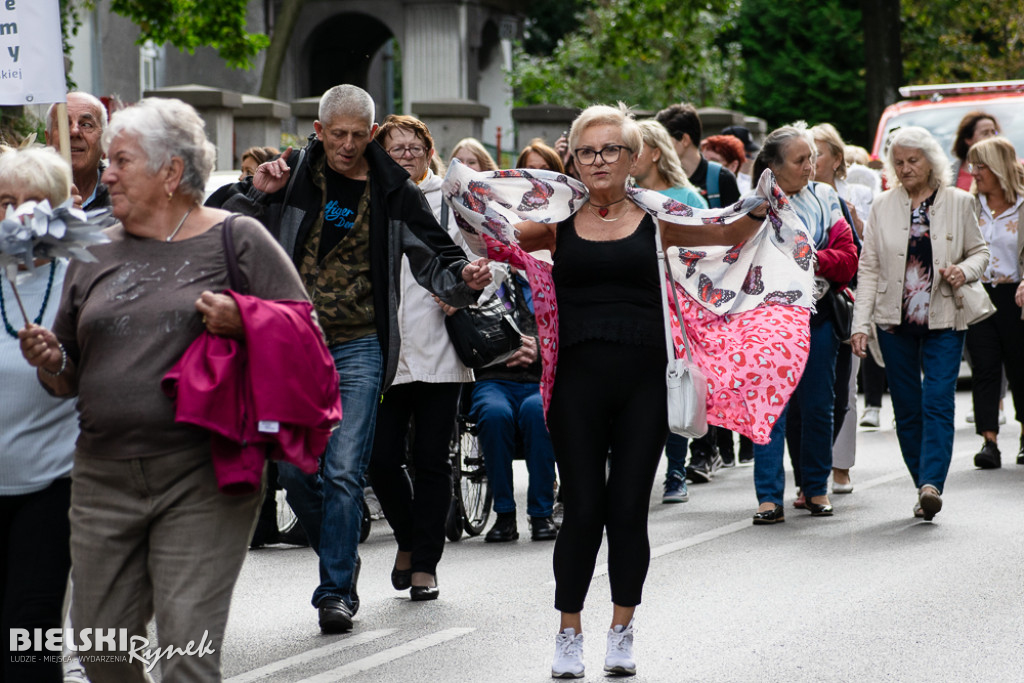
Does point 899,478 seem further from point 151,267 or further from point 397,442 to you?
point 151,267

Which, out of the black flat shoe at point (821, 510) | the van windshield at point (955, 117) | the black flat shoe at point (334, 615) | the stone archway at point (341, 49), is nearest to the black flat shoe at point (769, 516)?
the black flat shoe at point (821, 510)

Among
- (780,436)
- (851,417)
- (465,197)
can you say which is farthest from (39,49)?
(851,417)

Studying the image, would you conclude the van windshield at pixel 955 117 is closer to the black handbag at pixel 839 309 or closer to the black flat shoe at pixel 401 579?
the black handbag at pixel 839 309

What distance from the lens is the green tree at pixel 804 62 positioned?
143 feet

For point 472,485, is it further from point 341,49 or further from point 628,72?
point 341,49

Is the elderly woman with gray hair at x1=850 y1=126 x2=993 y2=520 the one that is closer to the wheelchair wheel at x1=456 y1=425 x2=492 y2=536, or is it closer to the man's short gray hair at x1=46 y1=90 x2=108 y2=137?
the wheelchair wheel at x1=456 y1=425 x2=492 y2=536

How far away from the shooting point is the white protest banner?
6293mm

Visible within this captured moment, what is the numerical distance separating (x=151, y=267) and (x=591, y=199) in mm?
2239

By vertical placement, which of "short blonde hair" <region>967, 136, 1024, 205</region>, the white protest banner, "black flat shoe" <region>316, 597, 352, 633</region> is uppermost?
the white protest banner

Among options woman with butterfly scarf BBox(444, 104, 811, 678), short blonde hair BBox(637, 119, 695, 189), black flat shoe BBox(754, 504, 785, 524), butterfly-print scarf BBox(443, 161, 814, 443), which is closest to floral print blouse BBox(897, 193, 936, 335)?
black flat shoe BBox(754, 504, 785, 524)

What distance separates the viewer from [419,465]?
727 cm

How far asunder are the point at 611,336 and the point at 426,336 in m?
1.88

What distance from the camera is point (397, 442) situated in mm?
7340

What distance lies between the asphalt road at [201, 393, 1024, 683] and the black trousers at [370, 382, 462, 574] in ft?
0.96
